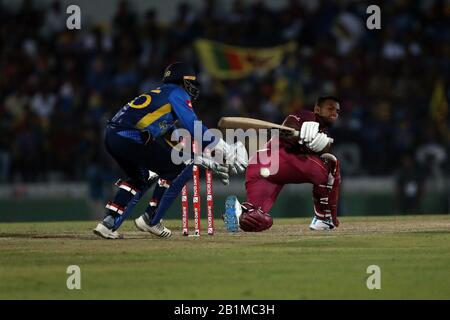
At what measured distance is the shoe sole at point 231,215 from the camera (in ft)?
46.8

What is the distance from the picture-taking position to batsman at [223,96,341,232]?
14.5m

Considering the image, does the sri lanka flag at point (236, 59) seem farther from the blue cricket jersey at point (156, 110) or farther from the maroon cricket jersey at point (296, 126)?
the blue cricket jersey at point (156, 110)

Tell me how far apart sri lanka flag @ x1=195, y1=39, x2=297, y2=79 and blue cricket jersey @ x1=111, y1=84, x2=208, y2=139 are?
12235 mm

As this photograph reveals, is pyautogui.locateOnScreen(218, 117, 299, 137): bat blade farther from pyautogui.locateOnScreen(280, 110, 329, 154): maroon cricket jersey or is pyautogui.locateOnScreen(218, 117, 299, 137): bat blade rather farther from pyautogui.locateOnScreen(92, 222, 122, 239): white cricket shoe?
pyautogui.locateOnScreen(92, 222, 122, 239): white cricket shoe

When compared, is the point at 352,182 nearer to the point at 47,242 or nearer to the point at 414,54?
the point at 414,54

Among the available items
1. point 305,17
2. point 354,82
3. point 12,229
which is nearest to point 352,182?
point 354,82

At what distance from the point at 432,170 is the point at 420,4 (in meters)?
5.21

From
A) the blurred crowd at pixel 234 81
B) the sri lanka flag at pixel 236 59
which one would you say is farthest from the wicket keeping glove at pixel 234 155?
the sri lanka flag at pixel 236 59

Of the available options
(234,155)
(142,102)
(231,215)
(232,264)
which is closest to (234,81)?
(231,215)

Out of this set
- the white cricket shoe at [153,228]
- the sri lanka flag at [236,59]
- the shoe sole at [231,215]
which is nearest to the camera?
the white cricket shoe at [153,228]

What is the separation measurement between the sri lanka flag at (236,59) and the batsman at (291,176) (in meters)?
10.7

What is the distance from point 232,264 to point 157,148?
2.63 meters

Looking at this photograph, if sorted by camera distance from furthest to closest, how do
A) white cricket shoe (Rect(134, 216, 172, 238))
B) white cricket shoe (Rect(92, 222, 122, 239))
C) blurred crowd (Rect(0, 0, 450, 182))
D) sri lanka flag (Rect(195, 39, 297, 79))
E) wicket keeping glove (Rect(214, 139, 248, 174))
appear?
1. sri lanka flag (Rect(195, 39, 297, 79))
2. blurred crowd (Rect(0, 0, 450, 182))
3. white cricket shoe (Rect(134, 216, 172, 238))
4. white cricket shoe (Rect(92, 222, 122, 239))
5. wicket keeping glove (Rect(214, 139, 248, 174))

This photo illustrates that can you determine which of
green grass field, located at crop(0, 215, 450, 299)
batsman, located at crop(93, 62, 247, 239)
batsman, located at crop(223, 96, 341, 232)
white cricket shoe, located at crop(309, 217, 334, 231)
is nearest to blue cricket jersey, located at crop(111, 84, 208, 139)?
batsman, located at crop(93, 62, 247, 239)
